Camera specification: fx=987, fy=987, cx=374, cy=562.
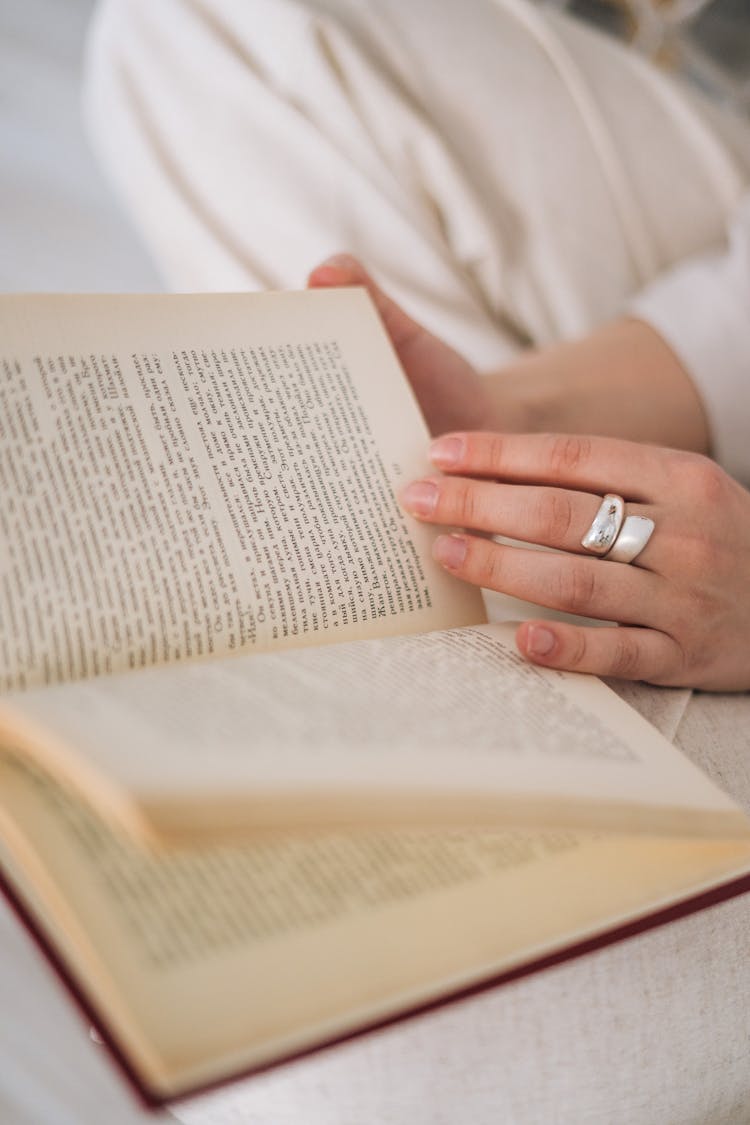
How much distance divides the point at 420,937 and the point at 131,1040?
10 cm

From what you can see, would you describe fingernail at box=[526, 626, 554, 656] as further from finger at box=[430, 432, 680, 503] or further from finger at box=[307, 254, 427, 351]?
finger at box=[307, 254, 427, 351]

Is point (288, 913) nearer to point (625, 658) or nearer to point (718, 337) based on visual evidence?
point (625, 658)

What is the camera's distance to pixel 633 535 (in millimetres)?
515

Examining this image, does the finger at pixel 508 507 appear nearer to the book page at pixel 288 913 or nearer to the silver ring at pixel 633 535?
the silver ring at pixel 633 535

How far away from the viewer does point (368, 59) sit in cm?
86

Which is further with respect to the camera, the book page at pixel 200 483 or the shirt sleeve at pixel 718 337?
the shirt sleeve at pixel 718 337

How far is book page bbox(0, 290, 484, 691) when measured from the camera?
0.43m

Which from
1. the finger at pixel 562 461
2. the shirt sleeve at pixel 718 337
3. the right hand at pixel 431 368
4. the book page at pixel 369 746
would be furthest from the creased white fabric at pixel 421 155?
the book page at pixel 369 746

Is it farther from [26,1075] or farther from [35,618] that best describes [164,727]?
[26,1075]

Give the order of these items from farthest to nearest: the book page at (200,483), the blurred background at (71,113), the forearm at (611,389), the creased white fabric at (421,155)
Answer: the blurred background at (71,113)
the creased white fabric at (421,155)
the forearm at (611,389)
the book page at (200,483)

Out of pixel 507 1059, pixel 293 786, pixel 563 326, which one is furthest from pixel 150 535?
pixel 563 326

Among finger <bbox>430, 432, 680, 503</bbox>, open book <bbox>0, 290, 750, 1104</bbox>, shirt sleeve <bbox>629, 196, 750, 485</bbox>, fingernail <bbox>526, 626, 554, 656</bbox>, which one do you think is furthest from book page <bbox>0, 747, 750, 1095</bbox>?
shirt sleeve <bbox>629, 196, 750, 485</bbox>

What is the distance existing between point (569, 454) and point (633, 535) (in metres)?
0.05

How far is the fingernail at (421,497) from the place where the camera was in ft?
1.68
